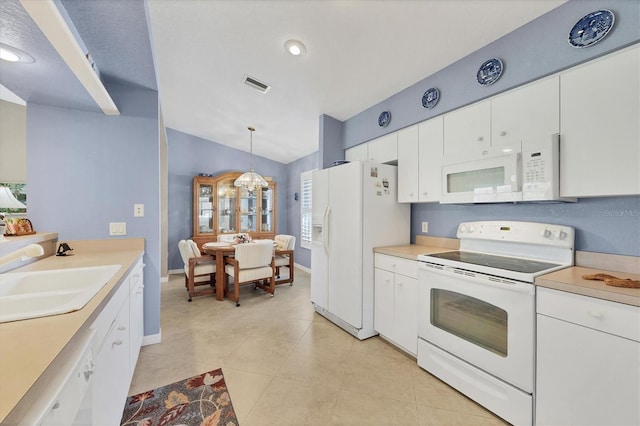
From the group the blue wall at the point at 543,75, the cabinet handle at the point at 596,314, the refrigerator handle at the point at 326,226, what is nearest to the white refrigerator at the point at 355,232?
the refrigerator handle at the point at 326,226

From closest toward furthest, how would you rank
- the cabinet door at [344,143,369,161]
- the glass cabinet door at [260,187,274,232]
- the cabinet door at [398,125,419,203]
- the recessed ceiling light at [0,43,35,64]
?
the recessed ceiling light at [0,43,35,64] → the cabinet door at [398,125,419,203] → the cabinet door at [344,143,369,161] → the glass cabinet door at [260,187,274,232]

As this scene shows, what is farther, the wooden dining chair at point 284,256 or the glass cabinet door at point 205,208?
the glass cabinet door at point 205,208

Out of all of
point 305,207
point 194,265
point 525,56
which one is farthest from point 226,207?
point 525,56

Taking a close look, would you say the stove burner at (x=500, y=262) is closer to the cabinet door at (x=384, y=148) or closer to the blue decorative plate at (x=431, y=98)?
the cabinet door at (x=384, y=148)

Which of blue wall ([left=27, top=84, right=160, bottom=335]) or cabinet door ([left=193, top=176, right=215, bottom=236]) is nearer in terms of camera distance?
blue wall ([left=27, top=84, right=160, bottom=335])

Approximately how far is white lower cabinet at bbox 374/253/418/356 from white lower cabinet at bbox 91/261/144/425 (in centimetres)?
199

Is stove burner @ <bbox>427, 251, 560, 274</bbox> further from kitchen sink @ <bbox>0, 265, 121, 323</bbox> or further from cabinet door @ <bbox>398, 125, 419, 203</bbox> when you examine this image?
kitchen sink @ <bbox>0, 265, 121, 323</bbox>

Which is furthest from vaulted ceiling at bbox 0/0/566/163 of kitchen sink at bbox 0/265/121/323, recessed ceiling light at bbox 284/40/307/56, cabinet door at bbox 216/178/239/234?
cabinet door at bbox 216/178/239/234

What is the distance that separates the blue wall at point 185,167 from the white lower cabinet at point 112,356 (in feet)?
12.6

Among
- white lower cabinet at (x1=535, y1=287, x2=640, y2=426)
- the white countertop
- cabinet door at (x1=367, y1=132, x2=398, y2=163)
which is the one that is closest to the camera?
the white countertop

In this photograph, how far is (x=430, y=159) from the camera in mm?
2434

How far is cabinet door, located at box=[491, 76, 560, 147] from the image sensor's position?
1700 mm

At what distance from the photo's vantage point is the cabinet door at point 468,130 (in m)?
2.05

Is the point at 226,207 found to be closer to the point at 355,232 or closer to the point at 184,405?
the point at 355,232
